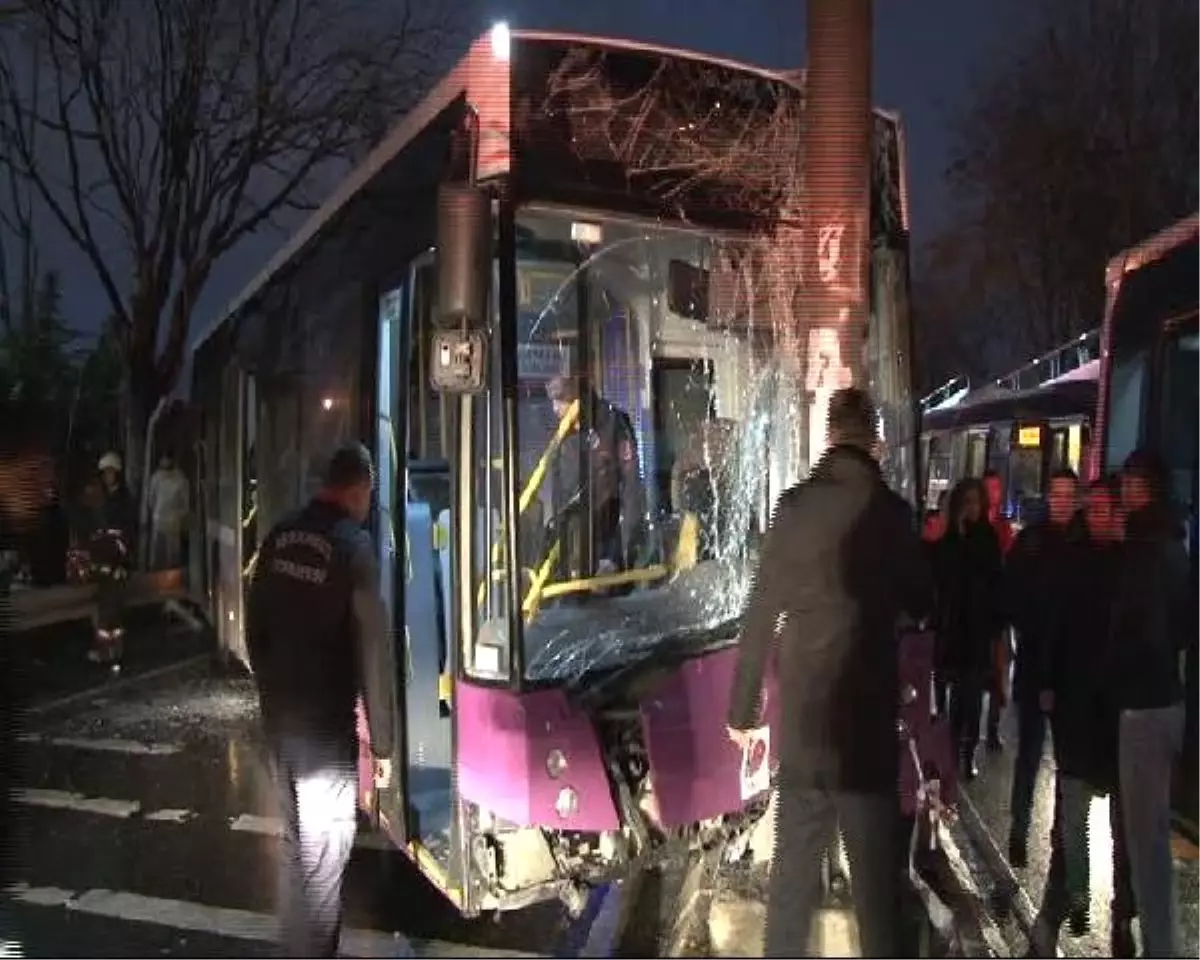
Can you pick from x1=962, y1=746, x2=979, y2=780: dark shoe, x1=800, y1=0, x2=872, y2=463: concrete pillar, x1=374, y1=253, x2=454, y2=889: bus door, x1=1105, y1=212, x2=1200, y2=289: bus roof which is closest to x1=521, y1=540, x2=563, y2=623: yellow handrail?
x1=374, y1=253, x2=454, y2=889: bus door

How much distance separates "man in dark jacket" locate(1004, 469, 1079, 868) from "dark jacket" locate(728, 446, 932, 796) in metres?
1.87

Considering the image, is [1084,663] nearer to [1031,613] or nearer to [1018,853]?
[1031,613]

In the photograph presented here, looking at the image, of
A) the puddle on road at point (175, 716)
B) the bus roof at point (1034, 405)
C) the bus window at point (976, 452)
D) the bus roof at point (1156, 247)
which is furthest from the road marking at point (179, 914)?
the bus window at point (976, 452)

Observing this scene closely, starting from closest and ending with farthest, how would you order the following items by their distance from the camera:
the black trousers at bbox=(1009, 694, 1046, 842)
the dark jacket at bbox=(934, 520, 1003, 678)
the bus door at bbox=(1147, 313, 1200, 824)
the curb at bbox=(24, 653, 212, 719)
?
the black trousers at bbox=(1009, 694, 1046, 842)
the bus door at bbox=(1147, 313, 1200, 824)
the dark jacket at bbox=(934, 520, 1003, 678)
the curb at bbox=(24, 653, 212, 719)

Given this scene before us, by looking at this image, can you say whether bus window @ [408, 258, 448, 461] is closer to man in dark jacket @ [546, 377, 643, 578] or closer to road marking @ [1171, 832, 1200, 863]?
man in dark jacket @ [546, 377, 643, 578]

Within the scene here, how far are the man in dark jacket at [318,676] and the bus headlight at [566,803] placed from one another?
25.5 inches

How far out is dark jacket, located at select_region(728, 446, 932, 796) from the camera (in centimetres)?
403

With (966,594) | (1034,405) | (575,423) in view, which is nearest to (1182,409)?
(966,594)

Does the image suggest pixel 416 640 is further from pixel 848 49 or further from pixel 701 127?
pixel 848 49

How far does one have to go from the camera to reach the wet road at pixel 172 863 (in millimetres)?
5785

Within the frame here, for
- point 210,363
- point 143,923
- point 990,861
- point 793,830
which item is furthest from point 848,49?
point 210,363

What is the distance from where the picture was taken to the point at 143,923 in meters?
5.98

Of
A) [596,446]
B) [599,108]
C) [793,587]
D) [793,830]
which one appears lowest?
[793,830]

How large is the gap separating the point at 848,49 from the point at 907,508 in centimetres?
187
